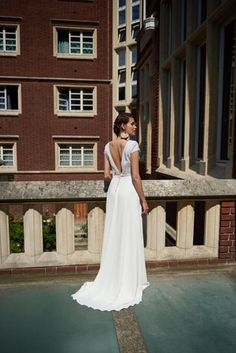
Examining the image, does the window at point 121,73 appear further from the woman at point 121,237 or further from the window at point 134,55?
the woman at point 121,237

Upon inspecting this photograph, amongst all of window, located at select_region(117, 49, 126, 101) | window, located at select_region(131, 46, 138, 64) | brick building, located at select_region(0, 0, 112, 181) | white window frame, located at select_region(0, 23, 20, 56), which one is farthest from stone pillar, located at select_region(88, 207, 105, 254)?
window, located at select_region(117, 49, 126, 101)

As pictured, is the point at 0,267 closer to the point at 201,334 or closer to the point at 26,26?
the point at 201,334

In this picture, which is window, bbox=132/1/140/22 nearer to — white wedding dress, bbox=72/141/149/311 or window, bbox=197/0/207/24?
window, bbox=197/0/207/24

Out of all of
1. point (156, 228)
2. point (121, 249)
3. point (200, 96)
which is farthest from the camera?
point (200, 96)

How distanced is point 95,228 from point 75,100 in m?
17.1

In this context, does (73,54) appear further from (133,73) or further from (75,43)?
(133,73)

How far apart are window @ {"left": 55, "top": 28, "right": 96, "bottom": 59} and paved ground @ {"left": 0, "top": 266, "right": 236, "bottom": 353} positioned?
1840 cm

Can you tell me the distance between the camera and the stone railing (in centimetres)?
333

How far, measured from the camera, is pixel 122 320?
102 inches

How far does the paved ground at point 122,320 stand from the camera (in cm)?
227

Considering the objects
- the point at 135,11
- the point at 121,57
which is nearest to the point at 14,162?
the point at 121,57

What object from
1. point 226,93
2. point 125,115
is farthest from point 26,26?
point 125,115

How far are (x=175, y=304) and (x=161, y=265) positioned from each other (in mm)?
819

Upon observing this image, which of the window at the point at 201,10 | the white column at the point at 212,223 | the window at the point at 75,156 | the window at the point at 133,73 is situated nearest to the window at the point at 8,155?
the window at the point at 75,156
